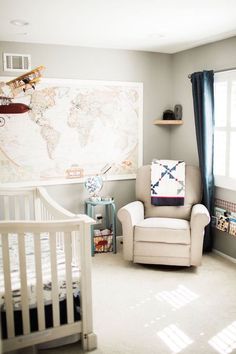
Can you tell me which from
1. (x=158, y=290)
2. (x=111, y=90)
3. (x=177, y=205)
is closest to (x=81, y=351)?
(x=158, y=290)

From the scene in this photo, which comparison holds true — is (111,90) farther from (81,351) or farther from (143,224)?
(81,351)

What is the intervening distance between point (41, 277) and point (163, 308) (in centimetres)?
121

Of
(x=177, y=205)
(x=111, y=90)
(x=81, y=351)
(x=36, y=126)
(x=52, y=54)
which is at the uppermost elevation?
(x=52, y=54)

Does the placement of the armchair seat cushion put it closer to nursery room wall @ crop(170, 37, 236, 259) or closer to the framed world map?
nursery room wall @ crop(170, 37, 236, 259)

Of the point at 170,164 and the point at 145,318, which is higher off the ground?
the point at 170,164

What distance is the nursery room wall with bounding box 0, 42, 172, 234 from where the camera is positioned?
13.7 ft

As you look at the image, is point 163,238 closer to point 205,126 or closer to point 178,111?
point 205,126

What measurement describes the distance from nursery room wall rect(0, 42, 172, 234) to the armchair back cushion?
0.46 m

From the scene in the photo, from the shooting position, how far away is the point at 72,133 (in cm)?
437

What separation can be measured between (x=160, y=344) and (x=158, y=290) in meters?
→ 0.83

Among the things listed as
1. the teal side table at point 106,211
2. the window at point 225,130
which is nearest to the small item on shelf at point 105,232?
the teal side table at point 106,211

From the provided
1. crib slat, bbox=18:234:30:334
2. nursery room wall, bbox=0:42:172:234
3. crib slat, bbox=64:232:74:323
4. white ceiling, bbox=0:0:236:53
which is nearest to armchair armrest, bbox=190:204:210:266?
nursery room wall, bbox=0:42:172:234

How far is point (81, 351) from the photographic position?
2490 mm

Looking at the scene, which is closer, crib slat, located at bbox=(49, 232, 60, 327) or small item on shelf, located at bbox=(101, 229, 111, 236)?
crib slat, located at bbox=(49, 232, 60, 327)
